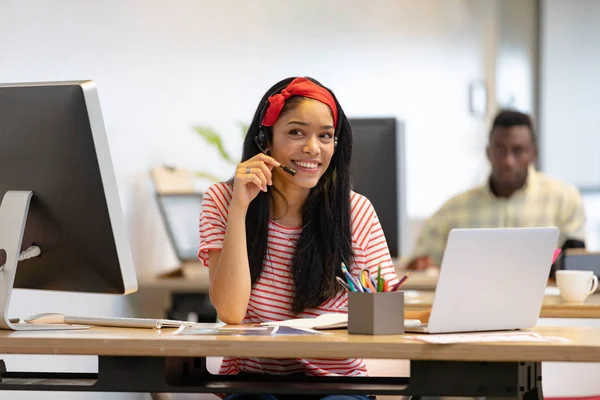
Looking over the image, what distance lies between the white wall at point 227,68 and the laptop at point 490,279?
1.57 m

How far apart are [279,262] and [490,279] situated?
24.1 inches

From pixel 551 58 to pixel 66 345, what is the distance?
503 centimetres

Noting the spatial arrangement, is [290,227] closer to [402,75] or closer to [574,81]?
[402,75]


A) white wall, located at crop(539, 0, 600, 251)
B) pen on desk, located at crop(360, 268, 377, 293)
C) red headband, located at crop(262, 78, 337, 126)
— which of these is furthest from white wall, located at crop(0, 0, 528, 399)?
pen on desk, located at crop(360, 268, 377, 293)

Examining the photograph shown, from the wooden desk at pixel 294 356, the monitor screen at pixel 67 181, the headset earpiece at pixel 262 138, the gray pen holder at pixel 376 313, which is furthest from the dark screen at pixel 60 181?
the headset earpiece at pixel 262 138

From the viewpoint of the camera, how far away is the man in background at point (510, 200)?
432cm

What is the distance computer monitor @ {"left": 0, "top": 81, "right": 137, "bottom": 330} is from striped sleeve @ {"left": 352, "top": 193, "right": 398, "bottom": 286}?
23.6 inches

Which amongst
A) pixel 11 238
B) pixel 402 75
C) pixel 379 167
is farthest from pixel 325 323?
pixel 402 75

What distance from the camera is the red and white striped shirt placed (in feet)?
6.98

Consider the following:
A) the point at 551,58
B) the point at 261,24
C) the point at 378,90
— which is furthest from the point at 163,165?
the point at 551,58

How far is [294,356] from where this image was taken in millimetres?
1613

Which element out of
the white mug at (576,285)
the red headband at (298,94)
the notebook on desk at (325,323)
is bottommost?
the white mug at (576,285)

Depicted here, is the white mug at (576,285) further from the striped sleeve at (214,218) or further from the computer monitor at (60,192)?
the computer monitor at (60,192)

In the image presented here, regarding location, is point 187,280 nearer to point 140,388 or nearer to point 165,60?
point 165,60
